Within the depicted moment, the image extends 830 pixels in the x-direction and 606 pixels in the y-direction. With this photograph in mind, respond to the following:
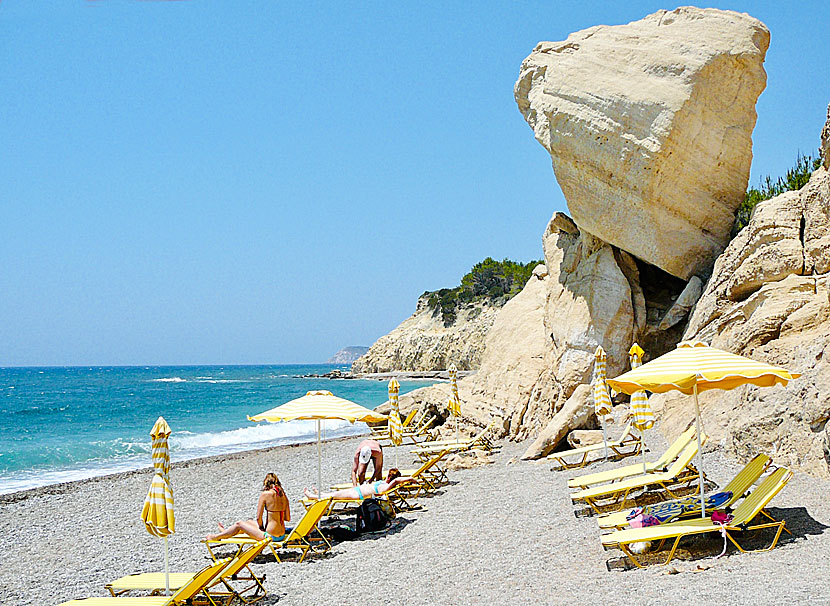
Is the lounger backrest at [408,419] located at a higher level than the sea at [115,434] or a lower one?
higher

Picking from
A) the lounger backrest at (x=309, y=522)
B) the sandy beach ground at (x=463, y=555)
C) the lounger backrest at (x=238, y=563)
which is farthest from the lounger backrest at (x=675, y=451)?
the lounger backrest at (x=238, y=563)

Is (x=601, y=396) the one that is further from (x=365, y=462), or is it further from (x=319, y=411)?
(x=319, y=411)

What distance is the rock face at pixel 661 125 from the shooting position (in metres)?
17.1

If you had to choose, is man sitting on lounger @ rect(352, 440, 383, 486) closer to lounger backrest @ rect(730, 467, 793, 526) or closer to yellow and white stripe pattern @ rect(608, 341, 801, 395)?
yellow and white stripe pattern @ rect(608, 341, 801, 395)

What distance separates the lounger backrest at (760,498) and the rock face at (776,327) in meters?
1.83

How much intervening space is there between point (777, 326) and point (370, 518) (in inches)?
351

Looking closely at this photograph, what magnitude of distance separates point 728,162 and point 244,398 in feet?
161

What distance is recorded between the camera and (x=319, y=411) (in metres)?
10.3

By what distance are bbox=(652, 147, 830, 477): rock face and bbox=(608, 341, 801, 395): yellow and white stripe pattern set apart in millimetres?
1859

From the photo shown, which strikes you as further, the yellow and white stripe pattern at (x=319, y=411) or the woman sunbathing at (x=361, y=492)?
the yellow and white stripe pattern at (x=319, y=411)

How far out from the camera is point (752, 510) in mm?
6977

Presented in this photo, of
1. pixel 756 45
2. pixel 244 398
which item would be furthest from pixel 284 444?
pixel 244 398

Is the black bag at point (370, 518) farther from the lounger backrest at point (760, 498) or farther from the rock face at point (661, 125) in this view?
the rock face at point (661, 125)

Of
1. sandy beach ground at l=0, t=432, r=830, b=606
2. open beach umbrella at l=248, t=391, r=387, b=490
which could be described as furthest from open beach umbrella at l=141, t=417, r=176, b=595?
open beach umbrella at l=248, t=391, r=387, b=490
